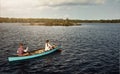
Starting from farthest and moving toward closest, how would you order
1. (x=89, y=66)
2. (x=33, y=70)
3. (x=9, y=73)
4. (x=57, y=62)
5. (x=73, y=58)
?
(x=73, y=58) < (x=57, y=62) < (x=89, y=66) < (x=33, y=70) < (x=9, y=73)

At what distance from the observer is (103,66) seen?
2966cm

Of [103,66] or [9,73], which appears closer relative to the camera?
[9,73]

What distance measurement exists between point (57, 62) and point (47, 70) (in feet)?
16.3

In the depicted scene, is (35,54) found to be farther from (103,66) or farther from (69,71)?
(103,66)

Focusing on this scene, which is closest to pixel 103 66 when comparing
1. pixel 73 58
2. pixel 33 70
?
pixel 73 58

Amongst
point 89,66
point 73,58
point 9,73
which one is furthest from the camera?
point 73,58

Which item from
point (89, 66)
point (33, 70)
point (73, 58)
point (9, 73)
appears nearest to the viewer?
point (9, 73)

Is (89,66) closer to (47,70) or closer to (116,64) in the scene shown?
(116,64)

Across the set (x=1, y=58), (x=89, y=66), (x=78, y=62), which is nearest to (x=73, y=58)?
(x=78, y=62)

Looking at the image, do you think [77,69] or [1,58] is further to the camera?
[1,58]

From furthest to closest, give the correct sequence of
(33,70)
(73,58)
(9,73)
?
(73,58) < (33,70) < (9,73)

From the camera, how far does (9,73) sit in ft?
83.1

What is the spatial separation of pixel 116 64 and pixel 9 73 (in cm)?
1678

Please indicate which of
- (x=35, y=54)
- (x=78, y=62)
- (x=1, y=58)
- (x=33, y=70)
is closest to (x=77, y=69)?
(x=78, y=62)
